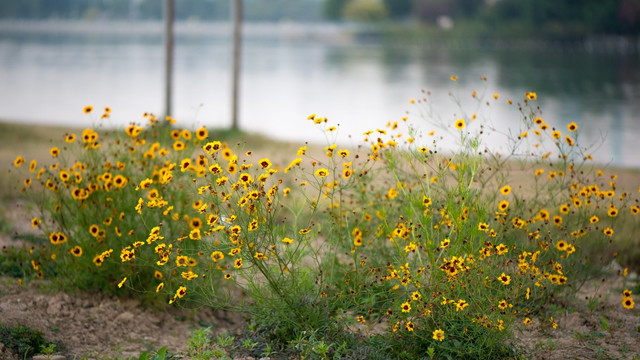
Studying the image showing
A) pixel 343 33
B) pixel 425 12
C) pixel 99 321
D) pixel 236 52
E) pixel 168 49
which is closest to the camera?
pixel 99 321

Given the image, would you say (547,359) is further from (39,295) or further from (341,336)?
(39,295)

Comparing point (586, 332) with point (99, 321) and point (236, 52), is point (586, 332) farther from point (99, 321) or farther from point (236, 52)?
point (236, 52)

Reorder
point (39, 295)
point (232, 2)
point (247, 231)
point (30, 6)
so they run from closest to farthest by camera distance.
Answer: point (247, 231), point (39, 295), point (232, 2), point (30, 6)

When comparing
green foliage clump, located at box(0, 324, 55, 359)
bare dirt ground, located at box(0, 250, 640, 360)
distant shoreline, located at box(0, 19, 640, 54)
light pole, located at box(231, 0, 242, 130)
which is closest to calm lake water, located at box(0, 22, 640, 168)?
light pole, located at box(231, 0, 242, 130)

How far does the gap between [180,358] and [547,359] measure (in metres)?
1.54

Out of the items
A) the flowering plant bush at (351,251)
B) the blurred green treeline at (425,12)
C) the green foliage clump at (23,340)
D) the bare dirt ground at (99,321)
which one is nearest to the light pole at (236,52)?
the flowering plant bush at (351,251)

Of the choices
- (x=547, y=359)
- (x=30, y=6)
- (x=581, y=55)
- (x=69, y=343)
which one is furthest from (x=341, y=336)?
(x=30, y=6)

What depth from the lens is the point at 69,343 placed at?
3.23 meters

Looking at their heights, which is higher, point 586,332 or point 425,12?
point 425,12

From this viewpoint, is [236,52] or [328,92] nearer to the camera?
[236,52]

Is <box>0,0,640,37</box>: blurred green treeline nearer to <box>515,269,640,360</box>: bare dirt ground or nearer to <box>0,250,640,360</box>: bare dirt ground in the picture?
<box>0,250,640,360</box>: bare dirt ground

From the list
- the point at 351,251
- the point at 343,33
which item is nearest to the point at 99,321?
the point at 351,251

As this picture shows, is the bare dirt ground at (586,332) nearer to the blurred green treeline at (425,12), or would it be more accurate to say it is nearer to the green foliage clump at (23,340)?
the green foliage clump at (23,340)

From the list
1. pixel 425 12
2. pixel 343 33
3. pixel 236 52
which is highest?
pixel 425 12
